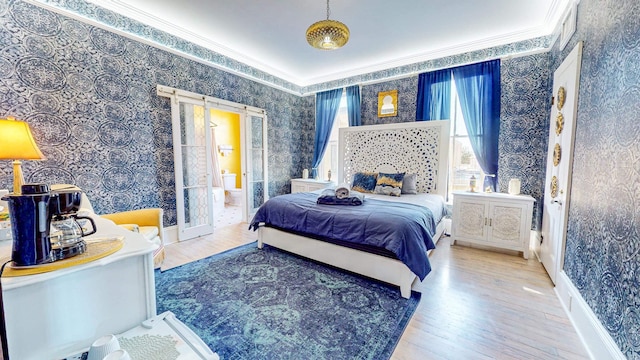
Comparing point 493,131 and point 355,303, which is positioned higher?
point 493,131

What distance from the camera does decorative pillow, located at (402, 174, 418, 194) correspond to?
3.95m

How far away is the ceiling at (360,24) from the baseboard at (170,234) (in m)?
2.73

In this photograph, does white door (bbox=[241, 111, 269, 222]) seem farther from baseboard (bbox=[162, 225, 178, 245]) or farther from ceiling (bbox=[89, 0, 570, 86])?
baseboard (bbox=[162, 225, 178, 245])

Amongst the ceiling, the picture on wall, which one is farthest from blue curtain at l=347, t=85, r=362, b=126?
the ceiling

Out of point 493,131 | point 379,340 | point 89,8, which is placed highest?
point 89,8

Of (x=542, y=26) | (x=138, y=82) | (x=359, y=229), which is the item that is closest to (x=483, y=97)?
(x=542, y=26)

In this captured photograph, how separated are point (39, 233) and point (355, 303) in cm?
202

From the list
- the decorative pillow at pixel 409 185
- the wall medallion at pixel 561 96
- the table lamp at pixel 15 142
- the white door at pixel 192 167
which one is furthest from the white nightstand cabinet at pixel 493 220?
the table lamp at pixel 15 142

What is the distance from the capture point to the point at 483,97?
12.2ft

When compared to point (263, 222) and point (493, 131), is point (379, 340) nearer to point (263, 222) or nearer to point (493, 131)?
point (263, 222)

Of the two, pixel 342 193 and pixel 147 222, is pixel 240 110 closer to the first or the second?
pixel 147 222

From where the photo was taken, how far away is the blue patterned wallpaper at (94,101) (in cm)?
237

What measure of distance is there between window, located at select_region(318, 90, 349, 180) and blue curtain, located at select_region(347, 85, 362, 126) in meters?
0.23

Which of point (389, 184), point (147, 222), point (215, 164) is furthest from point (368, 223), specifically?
point (215, 164)
